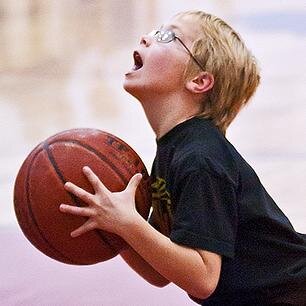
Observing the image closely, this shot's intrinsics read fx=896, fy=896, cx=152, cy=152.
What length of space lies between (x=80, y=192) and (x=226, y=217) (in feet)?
1.00

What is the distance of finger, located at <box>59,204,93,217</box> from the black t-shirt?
0.18 metres

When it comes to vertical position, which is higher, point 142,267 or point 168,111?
point 168,111

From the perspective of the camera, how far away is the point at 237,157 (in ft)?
6.37

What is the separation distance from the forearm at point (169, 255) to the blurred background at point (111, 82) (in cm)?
123

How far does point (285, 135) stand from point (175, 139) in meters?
1.89

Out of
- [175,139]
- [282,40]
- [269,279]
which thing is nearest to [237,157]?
[175,139]

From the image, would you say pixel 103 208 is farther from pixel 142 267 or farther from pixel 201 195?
pixel 142 267

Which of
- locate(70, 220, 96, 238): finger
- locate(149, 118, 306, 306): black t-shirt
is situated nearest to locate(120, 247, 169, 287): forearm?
locate(149, 118, 306, 306): black t-shirt

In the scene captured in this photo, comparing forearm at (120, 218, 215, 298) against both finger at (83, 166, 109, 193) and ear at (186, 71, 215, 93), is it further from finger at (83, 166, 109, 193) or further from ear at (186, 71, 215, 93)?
ear at (186, 71, 215, 93)

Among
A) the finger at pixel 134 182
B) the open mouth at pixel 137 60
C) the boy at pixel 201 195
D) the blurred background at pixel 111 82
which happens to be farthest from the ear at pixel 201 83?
the blurred background at pixel 111 82

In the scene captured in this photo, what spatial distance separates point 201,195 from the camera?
1810 millimetres

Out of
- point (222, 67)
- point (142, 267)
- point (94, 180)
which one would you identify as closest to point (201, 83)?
point (222, 67)

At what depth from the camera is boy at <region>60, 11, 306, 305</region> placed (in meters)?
1.82

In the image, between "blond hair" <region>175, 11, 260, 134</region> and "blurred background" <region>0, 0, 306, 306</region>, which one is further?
"blurred background" <region>0, 0, 306, 306</region>
